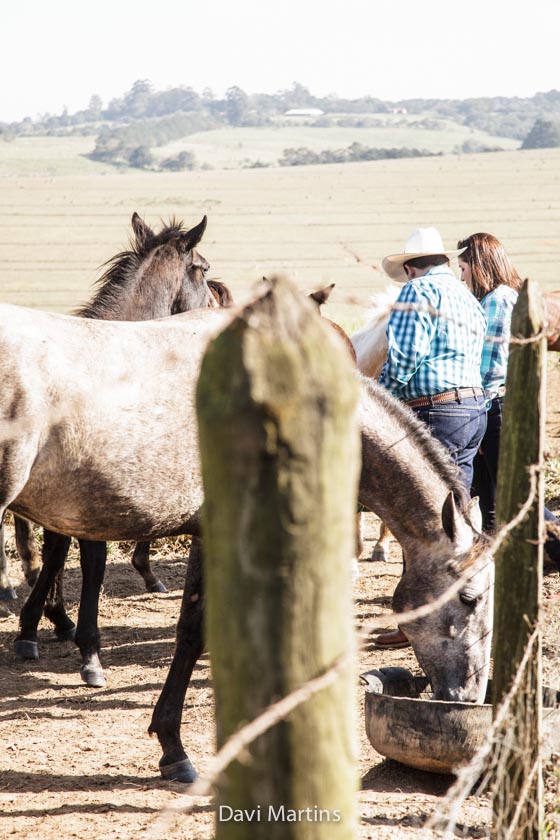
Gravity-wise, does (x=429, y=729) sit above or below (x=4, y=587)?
above

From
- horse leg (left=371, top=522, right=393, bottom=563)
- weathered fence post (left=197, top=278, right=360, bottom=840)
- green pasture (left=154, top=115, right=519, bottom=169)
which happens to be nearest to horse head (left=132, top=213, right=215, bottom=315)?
horse leg (left=371, top=522, right=393, bottom=563)

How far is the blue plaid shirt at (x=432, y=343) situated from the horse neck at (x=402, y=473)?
2.24 ft

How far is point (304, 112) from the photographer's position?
15250cm

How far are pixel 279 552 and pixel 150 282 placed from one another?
15.1ft

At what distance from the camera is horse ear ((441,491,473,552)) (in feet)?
12.5

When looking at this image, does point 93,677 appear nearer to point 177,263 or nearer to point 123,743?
point 123,743

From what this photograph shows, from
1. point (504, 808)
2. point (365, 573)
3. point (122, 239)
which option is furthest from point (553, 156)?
point (504, 808)

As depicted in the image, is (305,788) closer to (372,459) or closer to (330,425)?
(330,425)

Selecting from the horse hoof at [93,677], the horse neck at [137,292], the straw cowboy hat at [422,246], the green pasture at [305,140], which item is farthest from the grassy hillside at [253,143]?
the horse hoof at [93,677]

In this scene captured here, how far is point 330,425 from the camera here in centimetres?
116

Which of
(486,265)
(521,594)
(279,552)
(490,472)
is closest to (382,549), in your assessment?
(490,472)

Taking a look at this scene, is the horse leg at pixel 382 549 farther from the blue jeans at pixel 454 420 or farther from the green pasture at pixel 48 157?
the green pasture at pixel 48 157

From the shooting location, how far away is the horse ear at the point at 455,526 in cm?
382

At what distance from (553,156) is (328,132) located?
55.0 m
